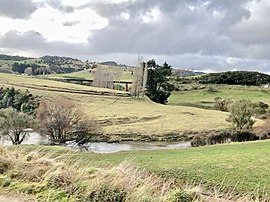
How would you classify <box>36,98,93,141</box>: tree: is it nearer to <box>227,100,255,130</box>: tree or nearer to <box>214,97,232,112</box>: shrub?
<box>227,100,255,130</box>: tree

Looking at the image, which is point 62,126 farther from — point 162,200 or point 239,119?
point 162,200

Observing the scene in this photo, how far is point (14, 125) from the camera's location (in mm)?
52906

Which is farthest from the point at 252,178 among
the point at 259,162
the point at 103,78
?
the point at 103,78

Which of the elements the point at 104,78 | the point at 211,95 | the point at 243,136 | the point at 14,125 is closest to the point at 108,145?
the point at 14,125

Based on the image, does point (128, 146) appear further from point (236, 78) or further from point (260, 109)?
point (236, 78)

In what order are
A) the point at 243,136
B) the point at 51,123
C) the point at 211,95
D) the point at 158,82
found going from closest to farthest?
1. the point at 243,136
2. the point at 51,123
3. the point at 158,82
4. the point at 211,95

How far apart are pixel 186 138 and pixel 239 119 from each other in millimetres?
8427

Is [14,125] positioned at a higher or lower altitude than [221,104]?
lower

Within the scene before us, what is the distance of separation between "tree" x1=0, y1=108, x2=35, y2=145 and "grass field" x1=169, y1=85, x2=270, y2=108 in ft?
178

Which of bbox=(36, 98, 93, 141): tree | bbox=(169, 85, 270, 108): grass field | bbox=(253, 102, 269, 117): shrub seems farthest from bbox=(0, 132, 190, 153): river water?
bbox=(169, 85, 270, 108): grass field

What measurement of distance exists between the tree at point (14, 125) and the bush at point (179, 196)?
157ft

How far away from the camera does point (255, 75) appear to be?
5846 inches

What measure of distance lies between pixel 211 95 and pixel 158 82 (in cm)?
1688

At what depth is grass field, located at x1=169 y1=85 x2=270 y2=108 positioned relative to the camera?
4011 inches
